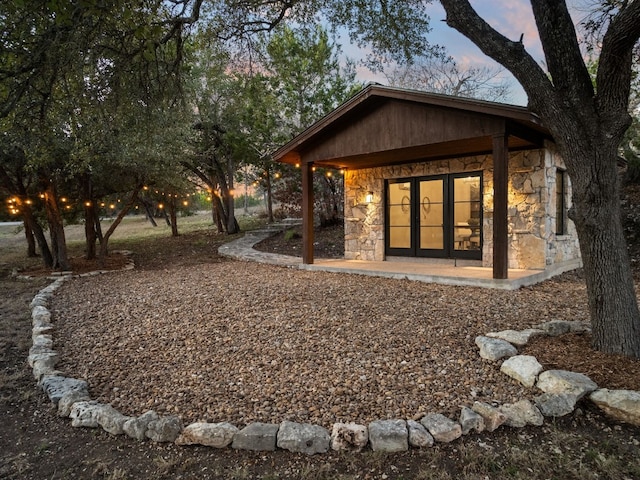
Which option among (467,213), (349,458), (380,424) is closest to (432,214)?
(467,213)

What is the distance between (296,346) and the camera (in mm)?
3682

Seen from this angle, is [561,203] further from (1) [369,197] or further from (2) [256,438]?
(2) [256,438]

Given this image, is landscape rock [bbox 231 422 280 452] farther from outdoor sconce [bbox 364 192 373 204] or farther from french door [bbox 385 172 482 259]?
outdoor sconce [bbox 364 192 373 204]

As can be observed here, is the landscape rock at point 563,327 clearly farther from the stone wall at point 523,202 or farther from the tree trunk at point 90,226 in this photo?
the tree trunk at point 90,226

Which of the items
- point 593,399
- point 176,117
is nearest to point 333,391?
point 593,399

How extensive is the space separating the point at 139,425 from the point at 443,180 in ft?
23.3

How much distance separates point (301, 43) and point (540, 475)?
12.3 metres

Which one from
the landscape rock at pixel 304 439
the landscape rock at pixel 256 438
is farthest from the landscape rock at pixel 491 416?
the landscape rock at pixel 256 438

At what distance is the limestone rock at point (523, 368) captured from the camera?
9.38 feet

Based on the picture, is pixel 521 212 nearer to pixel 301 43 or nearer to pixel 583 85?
pixel 583 85

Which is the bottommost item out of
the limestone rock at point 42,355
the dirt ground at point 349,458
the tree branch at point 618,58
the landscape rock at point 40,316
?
the dirt ground at point 349,458

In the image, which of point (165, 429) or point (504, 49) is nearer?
point (165, 429)

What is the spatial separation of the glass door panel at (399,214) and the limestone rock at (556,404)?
20.3ft

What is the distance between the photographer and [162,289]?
6.49 meters
